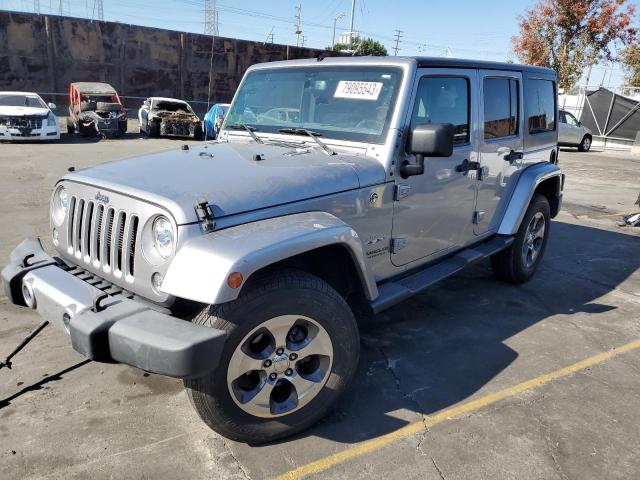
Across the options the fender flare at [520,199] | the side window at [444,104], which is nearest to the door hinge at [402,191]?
the side window at [444,104]

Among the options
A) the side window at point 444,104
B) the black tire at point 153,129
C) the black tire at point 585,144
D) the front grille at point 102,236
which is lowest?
the black tire at point 153,129

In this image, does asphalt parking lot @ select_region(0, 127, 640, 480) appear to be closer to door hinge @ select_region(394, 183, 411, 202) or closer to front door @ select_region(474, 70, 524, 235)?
front door @ select_region(474, 70, 524, 235)

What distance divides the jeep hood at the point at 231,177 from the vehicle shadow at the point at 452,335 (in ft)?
4.27

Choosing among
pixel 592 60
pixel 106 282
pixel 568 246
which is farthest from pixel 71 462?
pixel 592 60

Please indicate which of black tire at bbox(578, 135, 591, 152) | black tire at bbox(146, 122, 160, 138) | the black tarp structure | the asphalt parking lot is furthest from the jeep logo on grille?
the black tarp structure

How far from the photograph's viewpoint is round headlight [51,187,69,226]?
10.3 ft

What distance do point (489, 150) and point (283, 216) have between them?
2385mm

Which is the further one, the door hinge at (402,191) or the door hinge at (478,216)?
the door hinge at (478,216)

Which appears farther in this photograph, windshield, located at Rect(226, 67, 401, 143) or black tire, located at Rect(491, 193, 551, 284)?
black tire, located at Rect(491, 193, 551, 284)

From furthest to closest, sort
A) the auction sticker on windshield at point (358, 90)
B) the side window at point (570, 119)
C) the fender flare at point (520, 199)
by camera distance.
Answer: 1. the side window at point (570, 119)
2. the fender flare at point (520, 199)
3. the auction sticker on windshield at point (358, 90)

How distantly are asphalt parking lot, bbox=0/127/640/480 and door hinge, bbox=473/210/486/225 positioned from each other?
2.66 ft

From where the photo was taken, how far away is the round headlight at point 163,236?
242 centimetres

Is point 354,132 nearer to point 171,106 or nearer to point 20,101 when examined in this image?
point 20,101

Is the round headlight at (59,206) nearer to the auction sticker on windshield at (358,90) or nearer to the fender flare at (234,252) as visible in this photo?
the fender flare at (234,252)
